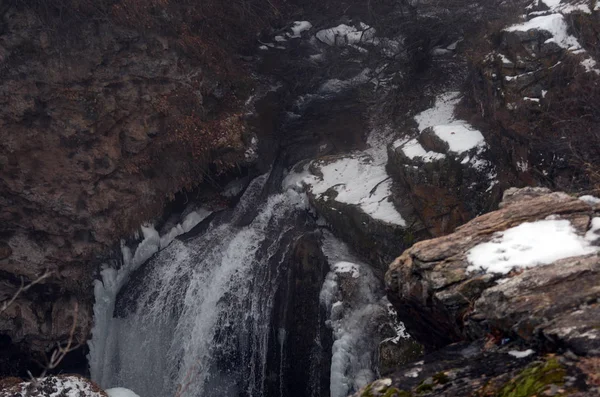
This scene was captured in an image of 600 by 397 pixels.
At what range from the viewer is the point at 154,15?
407 inches

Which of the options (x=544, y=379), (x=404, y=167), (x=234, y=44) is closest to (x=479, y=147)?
(x=404, y=167)

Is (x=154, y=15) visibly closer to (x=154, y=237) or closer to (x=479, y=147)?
(x=154, y=237)

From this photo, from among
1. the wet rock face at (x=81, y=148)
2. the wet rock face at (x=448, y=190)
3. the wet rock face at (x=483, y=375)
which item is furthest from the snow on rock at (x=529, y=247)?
the wet rock face at (x=81, y=148)

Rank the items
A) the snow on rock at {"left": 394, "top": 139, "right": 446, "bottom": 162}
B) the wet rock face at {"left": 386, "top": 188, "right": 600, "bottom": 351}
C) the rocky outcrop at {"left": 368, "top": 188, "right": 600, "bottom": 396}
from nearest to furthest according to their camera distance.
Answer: the rocky outcrop at {"left": 368, "top": 188, "right": 600, "bottom": 396}, the wet rock face at {"left": 386, "top": 188, "right": 600, "bottom": 351}, the snow on rock at {"left": 394, "top": 139, "right": 446, "bottom": 162}

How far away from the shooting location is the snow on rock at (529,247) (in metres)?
3.77

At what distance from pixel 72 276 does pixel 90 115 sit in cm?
314

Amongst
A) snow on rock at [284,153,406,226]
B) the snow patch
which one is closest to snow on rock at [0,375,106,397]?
the snow patch

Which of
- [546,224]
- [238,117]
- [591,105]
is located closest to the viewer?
[546,224]

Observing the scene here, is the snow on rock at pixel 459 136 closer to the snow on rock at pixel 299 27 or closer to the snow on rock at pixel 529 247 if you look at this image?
the snow on rock at pixel 529 247

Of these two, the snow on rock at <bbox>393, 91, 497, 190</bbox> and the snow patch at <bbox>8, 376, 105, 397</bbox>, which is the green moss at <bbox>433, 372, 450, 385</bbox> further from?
the snow patch at <bbox>8, 376, 105, 397</bbox>

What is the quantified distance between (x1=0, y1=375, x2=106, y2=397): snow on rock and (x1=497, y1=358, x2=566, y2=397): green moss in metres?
7.02

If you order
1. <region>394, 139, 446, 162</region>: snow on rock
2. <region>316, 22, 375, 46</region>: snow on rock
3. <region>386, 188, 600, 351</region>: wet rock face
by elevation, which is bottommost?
<region>386, 188, 600, 351</region>: wet rock face

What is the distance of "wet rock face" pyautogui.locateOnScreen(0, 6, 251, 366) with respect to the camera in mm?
9203

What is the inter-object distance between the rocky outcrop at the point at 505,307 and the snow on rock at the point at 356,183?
373 cm
